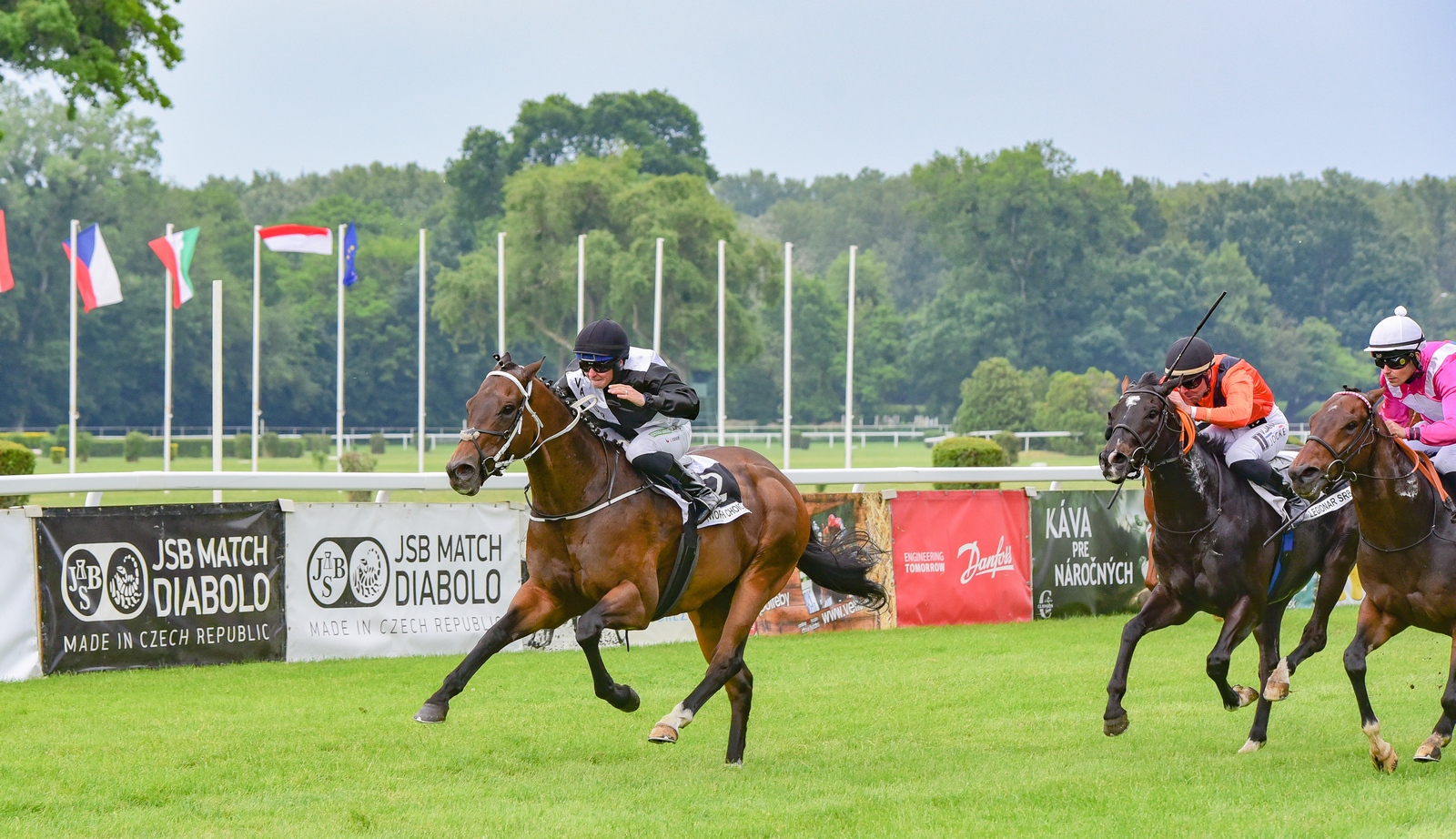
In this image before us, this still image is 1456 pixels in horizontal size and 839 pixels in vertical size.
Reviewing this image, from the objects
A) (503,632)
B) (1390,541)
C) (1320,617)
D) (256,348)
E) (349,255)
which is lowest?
(1320,617)

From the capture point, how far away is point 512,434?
20.5 feet

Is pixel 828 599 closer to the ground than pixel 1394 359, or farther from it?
closer to the ground

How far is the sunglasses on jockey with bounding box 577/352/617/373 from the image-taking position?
6840mm

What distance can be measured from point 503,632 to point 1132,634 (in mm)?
3220

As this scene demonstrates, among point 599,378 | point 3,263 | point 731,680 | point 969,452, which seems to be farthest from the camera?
point 3,263

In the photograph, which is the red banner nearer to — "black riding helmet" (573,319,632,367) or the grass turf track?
the grass turf track

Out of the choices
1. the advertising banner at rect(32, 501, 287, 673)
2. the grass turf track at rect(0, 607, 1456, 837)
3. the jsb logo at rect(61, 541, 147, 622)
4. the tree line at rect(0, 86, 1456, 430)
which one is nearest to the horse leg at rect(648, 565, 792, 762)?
the grass turf track at rect(0, 607, 1456, 837)

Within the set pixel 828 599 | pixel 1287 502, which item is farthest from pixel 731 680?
pixel 828 599

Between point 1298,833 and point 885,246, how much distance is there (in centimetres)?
9406

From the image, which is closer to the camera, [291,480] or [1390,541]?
[1390,541]

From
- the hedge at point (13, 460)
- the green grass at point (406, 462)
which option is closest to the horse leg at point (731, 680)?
the hedge at point (13, 460)

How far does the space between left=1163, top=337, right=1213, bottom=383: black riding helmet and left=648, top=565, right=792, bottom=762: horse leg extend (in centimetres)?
240

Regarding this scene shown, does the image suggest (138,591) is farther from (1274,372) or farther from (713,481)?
(1274,372)

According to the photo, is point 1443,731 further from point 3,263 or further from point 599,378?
point 3,263
